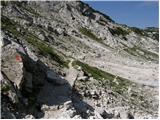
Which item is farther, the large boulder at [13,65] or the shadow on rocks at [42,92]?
the shadow on rocks at [42,92]

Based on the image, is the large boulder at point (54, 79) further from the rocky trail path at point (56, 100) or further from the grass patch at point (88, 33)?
the grass patch at point (88, 33)

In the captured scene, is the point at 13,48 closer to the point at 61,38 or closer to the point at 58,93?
the point at 58,93

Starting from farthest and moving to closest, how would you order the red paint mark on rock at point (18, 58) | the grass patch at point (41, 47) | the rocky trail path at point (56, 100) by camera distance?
1. the grass patch at point (41, 47)
2. the red paint mark on rock at point (18, 58)
3. the rocky trail path at point (56, 100)

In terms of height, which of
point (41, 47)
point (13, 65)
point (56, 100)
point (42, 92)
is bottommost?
point (56, 100)

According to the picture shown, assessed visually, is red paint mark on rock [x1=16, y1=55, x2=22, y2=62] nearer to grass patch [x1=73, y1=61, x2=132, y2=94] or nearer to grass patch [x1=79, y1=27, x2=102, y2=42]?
grass patch [x1=73, y1=61, x2=132, y2=94]

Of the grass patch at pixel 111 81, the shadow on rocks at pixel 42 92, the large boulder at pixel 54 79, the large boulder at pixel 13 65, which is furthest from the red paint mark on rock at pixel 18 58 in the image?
the grass patch at pixel 111 81

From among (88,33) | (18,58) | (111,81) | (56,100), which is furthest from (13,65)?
(88,33)

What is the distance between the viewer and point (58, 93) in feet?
80.4

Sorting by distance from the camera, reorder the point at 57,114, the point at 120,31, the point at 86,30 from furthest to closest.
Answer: the point at 120,31, the point at 86,30, the point at 57,114

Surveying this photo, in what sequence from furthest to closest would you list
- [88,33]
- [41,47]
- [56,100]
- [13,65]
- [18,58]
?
[88,33] → [41,47] → [56,100] → [18,58] → [13,65]

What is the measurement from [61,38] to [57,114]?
6490cm

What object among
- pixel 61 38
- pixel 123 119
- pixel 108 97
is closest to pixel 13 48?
pixel 123 119

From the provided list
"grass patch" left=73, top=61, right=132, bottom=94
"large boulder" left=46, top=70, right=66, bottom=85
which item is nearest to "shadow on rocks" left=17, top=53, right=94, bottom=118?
"large boulder" left=46, top=70, right=66, bottom=85

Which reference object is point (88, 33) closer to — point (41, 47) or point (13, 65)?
point (41, 47)
